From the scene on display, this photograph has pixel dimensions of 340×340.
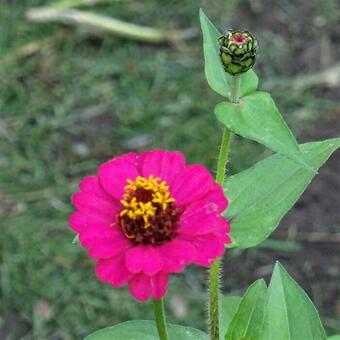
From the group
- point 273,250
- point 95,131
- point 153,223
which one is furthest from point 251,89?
point 95,131

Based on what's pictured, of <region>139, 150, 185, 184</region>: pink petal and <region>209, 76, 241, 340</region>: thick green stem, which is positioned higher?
<region>139, 150, 185, 184</region>: pink petal

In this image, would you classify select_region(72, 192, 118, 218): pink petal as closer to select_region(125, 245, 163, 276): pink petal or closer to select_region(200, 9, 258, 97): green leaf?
select_region(125, 245, 163, 276): pink petal

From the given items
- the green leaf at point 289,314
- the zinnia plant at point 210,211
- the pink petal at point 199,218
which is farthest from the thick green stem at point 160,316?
the green leaf at point 289,314

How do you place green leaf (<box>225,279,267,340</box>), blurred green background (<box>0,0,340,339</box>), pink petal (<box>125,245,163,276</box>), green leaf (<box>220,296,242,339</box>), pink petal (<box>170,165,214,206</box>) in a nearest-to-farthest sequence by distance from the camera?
pink petal (<box>125,245,163,276</box>), pink petal (<box>170,165,214,206</box>), green leaf (<box>225,279,267,340</box>), green leaf (<box>220,296,242,339</box>), blurred green background (<box>0,0,340,339</box>)

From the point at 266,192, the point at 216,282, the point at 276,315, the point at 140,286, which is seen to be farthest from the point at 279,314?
the point at 140,286

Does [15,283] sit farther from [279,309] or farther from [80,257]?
[279,309]

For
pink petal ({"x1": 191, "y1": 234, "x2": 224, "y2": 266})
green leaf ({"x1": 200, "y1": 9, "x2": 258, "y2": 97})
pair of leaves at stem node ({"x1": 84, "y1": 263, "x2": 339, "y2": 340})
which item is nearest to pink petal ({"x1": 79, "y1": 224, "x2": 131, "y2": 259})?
pink petal ({"x1": 191, "y1": 234, "x2": 224, "y2": 266})

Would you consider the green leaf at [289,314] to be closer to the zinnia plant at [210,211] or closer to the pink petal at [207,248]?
the zinnia plant at [210,211]
